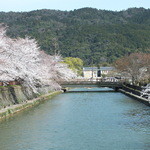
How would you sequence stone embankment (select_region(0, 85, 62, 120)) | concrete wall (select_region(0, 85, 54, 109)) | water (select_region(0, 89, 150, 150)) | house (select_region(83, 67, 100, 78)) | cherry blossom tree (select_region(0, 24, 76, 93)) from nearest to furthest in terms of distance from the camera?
1. water (select_region(0, 89, 150, 150))
2. stone embankment (select_region(0, 85, 62, 120))
3. cherry blossom tree (select_region(0, 24, 76, 93))
4. concrete wall (select_region(0, 85, 54, 109))
5. house (select_region(83, 67, 100, 78))

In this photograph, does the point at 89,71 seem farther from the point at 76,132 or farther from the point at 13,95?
the point at 76,132

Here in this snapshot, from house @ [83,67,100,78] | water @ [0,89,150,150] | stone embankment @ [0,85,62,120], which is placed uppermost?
house @ [83,67,100,78]

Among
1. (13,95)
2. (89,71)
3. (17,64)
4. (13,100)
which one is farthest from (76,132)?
(89,71)

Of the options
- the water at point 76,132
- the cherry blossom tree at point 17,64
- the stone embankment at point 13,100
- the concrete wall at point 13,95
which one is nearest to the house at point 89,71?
the cherry blossom tree at point 17,64

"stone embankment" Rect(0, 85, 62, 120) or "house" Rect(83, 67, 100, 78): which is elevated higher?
"house" Rect(83, 67, 100, 78)

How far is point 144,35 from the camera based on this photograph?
192m

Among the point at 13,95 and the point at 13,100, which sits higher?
the point at 13,95

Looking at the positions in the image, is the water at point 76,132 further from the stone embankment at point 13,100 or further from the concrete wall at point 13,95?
the concrete wall at point 13,95

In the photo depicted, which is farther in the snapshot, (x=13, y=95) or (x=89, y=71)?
(x=89, y=71)

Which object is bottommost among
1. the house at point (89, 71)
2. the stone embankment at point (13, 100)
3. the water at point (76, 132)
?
the water at point (76, 132)

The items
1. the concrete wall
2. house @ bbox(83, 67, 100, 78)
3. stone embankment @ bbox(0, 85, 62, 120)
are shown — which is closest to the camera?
stone embankment @ bbox(0, 85, 62, 120)

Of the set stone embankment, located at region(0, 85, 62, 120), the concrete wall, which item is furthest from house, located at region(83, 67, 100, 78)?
stone embankment, located at region(0, 85, 62, 120)

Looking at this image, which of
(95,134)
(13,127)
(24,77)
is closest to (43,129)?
(13,127)

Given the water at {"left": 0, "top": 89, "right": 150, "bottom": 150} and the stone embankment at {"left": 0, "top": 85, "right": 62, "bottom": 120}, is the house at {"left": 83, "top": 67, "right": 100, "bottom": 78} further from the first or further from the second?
the water at {"left": 0, "top": 89, "right": 150, "bottom": 150}
